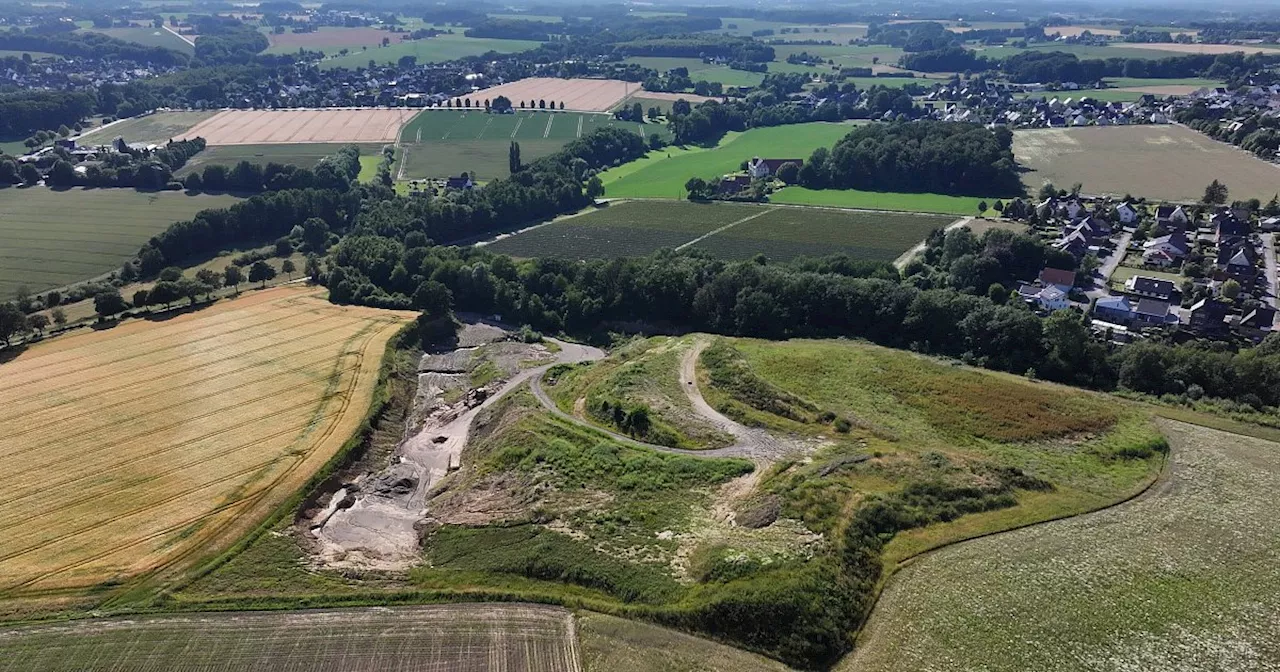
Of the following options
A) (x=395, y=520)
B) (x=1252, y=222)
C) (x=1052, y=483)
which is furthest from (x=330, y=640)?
(x=1252, y=222)

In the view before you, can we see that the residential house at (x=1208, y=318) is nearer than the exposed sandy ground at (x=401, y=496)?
No

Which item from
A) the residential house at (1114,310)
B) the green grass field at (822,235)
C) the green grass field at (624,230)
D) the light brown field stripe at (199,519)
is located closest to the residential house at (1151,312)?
the residential house at (1114,310)

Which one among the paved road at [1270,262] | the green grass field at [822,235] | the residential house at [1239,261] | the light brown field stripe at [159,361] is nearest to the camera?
the light brown field stripe at [159,361]

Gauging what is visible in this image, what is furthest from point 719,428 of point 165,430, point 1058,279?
point 1058,279

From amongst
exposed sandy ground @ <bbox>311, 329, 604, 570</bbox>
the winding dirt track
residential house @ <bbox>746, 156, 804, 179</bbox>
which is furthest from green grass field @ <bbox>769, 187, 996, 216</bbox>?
the winding dirt track

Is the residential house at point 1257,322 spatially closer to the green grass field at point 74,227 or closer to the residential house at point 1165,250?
the residential house at point 1165,250

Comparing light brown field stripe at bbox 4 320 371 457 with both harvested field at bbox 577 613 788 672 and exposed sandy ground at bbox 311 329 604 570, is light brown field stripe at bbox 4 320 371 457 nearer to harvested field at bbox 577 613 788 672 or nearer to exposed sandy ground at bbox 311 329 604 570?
exposed sandy ground at bbox 311 329 604 570

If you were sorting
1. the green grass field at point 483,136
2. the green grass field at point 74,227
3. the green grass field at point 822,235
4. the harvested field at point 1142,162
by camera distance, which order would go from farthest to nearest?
1. the green grass field at point 483,136
2. the harvested field at point 1142,162
3. the green grass field at point 822,235
4. the green grass field at point 74,227
